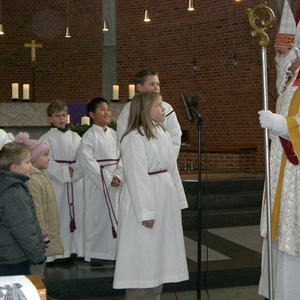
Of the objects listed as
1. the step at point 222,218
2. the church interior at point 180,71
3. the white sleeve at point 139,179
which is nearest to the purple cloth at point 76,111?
the church interior at point 180,71

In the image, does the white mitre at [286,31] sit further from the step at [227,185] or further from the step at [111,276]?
→ the step at [227,185]

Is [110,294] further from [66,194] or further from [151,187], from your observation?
[151,187]

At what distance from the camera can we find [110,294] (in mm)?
4648

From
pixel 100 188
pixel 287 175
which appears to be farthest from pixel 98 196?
pixel 287 175

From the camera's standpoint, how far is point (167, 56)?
1253 centimetres

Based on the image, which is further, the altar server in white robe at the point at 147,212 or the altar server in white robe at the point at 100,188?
the altar server in white robe at the point at 100,188

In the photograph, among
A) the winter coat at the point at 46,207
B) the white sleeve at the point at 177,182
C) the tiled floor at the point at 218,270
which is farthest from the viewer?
the tiled floor at the point at 218,270

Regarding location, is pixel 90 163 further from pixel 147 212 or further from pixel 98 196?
pixel 147 212

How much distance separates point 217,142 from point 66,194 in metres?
7.19

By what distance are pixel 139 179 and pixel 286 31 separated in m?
1.39

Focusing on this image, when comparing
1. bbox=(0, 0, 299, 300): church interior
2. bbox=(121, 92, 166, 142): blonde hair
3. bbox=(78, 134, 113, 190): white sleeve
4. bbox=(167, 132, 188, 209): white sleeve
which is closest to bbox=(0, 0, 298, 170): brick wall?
bbox=(0, 0, 299, 300): church interior

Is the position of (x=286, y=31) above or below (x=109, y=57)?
below

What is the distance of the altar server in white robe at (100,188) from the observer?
4988mm

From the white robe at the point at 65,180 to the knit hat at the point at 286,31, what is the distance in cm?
257
